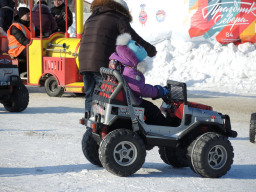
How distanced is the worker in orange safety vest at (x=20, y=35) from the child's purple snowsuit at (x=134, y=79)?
7.18m

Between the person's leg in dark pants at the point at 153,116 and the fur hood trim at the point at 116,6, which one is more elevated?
the fur hood trim at the point at 116,6

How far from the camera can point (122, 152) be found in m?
4.45

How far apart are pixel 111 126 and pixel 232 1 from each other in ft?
37.2

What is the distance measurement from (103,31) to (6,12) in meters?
7.56

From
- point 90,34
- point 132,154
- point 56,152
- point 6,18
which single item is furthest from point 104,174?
point 6,18

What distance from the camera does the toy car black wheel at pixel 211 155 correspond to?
177 inches

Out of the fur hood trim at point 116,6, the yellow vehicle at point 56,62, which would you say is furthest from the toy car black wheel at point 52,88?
the fur hood trim at point 116,6

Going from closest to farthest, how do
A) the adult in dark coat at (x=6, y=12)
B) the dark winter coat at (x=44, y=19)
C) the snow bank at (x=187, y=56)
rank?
the dark winter coat at (x=44, y=19) → the adult in dark coat at (x=6, y=12) → the snow bank at (x=187, y=56)

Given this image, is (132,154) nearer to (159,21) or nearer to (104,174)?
(104,174)

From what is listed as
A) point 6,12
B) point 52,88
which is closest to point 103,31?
point 52,88

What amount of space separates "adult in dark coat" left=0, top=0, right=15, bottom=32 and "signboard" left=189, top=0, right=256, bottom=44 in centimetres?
564

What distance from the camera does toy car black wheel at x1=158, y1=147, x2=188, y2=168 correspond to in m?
4.93

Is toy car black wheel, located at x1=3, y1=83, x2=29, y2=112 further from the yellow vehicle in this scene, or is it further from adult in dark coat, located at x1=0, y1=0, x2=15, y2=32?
Answer: adult in dark coat, located at x1=0, y1=0, x2=15, y2=32

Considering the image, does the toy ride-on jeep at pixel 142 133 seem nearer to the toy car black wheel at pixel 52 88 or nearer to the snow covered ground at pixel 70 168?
the snow covered ground at pixel 70 168
